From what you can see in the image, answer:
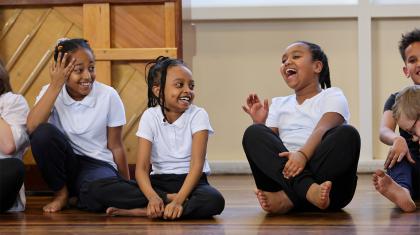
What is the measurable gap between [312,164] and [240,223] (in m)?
0.31

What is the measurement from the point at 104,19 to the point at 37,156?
809 mm

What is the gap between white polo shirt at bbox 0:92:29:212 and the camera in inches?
102

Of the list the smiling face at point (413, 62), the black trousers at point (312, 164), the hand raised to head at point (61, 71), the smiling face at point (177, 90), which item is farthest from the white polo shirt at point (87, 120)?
the smiling face at point (413, 62)

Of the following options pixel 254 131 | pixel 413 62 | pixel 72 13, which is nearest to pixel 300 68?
pixel 254 131

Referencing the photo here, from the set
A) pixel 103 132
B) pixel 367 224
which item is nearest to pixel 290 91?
pixel 103 132

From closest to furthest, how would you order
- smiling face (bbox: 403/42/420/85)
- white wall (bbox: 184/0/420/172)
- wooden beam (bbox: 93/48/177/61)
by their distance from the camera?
smiling face (bbox: 403/42/420/85), wooden beam (bbox: 93/48/177/61), white wall (bbox: 184/0/420/172)

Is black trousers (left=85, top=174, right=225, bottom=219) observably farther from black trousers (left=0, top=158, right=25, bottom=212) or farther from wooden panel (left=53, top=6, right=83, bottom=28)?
wooden panel (left=53, top=6, right=83, bottom=28)

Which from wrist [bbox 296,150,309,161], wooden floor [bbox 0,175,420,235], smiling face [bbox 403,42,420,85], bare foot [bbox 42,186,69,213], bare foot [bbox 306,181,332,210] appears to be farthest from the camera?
smiling face [bbox 403,42,420,85]

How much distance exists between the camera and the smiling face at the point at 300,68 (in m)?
2.57

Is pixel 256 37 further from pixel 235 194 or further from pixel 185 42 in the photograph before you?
pixel 235 194

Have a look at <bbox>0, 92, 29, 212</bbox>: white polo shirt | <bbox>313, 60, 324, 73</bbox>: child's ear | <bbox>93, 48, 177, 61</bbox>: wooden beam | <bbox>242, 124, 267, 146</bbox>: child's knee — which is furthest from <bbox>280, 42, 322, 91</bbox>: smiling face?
<bbox>0, 92, 29, 212</bbox>: white polo shirt

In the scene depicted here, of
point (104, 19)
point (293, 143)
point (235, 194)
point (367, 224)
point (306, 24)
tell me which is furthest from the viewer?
point (306, 24)

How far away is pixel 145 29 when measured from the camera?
3258mm

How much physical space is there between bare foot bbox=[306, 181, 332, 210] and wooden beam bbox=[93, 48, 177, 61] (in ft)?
3.66
